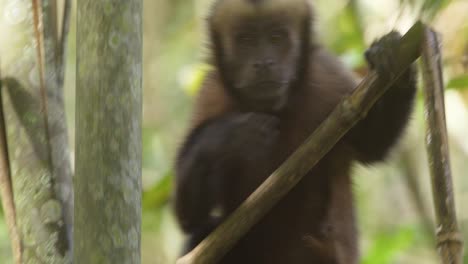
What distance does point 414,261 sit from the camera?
728cm

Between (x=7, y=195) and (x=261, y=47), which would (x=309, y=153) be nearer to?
(x=7, y=195)

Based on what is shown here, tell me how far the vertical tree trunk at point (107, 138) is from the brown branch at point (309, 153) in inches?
15.1

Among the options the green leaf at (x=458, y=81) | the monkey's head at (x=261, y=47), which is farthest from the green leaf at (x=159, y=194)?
the green leaf at (x=458, y=81)

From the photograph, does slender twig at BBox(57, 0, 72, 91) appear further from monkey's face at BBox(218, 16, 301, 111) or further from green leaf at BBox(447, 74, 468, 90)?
green leaf at BBox(447, 74, 468, 90)

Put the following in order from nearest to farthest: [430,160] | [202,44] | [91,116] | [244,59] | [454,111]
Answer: [430,160] → [91,116] → [244,59] → [202,44] → [454,111]

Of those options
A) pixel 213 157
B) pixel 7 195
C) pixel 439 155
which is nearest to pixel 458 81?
pixel 213 157

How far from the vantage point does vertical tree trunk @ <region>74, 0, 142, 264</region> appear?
7.34 ft

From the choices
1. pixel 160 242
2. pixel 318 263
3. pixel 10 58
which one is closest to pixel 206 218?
pixel 318 263

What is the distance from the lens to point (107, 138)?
2256 mm

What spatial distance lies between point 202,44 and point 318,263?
50.4 inches

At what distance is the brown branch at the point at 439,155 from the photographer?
185 centimetres

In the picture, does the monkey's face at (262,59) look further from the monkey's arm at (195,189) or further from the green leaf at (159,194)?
the green leaf at (159,194)

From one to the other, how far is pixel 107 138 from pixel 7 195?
0.56 meters

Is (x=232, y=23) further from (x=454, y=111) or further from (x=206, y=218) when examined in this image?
(x=454, y=111)
